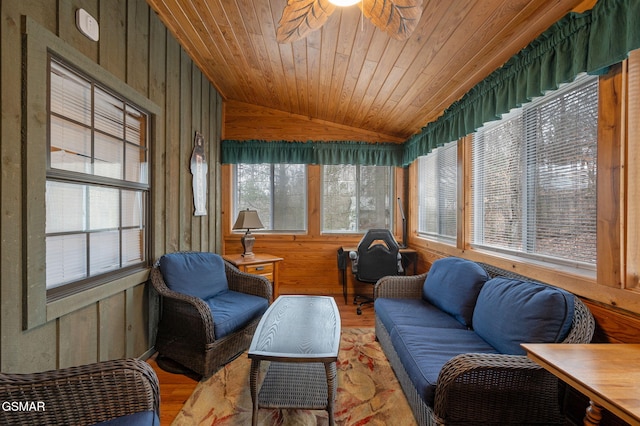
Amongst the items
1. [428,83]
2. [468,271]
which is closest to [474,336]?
[468,271]

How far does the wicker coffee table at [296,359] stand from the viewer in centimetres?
137

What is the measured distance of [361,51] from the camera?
217cm

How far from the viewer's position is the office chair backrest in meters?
3.10

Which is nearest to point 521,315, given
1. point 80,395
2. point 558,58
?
point 558,58

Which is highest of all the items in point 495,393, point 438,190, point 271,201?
point 438,190

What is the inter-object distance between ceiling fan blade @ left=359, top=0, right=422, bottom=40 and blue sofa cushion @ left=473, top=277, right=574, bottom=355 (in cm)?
150

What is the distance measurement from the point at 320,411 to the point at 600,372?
53.6 inches

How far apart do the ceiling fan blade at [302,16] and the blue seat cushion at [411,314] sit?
1904mm

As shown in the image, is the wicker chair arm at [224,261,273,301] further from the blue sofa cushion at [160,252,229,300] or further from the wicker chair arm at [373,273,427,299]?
A: the wicker chair arm at [373,273,427,299]

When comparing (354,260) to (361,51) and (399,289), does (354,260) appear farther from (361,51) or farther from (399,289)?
(361,51)

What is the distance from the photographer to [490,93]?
6.77 ft

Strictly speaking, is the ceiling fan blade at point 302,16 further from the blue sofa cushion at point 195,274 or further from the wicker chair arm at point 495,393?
the blue sofa cushion at point 195,274

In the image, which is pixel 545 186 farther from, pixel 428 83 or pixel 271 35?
pixel 271 35

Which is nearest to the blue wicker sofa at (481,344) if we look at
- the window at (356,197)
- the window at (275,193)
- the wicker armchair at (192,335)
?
the wicker armchair at (192,335)
